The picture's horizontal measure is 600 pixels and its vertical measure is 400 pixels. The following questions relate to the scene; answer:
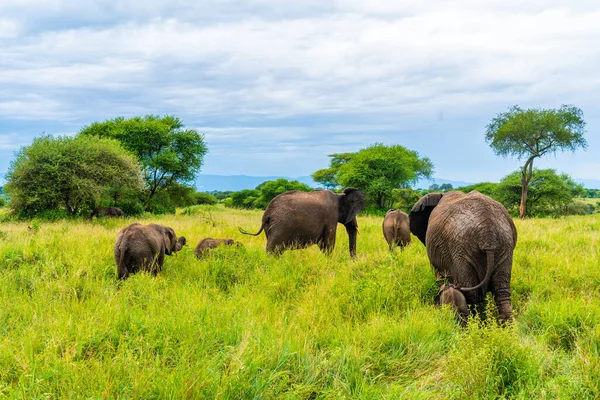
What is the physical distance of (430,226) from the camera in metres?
6.23

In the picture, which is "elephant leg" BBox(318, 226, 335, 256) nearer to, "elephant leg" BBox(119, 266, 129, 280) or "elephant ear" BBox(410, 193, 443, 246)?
"elephant ear" BBox(410, 193, 443, 246)

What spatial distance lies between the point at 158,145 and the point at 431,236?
1262 inches

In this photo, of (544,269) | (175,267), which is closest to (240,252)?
(175,267)

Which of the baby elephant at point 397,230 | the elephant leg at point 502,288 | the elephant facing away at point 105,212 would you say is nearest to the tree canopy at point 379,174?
the elephant facing away at point 105,212

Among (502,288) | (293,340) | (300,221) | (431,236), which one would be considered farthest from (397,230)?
(293,340)

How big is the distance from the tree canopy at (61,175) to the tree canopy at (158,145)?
7.78 metres

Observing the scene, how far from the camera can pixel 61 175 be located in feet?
72.3

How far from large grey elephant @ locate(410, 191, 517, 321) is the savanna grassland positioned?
0.52 meters

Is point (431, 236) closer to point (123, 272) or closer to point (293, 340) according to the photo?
point (293, 340)

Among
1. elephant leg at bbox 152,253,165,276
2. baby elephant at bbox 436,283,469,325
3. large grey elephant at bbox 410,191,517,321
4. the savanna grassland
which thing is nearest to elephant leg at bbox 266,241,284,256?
the savanna grassland

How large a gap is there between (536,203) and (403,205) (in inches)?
734

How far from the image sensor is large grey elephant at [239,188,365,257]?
906 centimetres

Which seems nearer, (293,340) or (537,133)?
(293,340)

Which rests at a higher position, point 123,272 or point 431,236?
point 431,236
